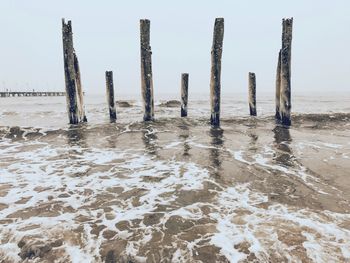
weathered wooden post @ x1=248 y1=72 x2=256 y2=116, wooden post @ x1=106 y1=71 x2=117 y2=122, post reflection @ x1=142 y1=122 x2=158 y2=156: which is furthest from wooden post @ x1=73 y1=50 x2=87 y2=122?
weathered wooden post @ x1=248 y1=72 x2=256 y2=116

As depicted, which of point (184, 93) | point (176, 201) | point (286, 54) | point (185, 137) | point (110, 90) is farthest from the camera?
point (184, 93)

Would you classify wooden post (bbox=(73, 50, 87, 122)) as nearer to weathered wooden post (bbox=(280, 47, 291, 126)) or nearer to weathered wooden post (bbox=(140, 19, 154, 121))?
weathered wooden post (bbox=(140, 19, 154, 121))

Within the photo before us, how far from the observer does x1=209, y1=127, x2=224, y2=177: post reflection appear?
278 inches

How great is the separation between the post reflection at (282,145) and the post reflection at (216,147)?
159 centimetres

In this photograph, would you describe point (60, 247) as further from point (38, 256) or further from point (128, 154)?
Result: point (128, 154)

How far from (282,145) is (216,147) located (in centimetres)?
217

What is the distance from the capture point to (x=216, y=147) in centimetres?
926

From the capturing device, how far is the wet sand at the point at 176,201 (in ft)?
11.3

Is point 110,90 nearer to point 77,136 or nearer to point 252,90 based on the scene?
point 77,136

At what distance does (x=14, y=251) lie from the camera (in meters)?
3.41

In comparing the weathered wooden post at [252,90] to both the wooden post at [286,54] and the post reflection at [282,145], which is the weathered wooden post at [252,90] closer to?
the post reflection at [282,145]

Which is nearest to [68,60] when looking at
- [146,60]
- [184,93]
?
[146,60]

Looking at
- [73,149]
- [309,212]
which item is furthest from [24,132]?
[309,212]

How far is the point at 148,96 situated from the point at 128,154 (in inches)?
203
